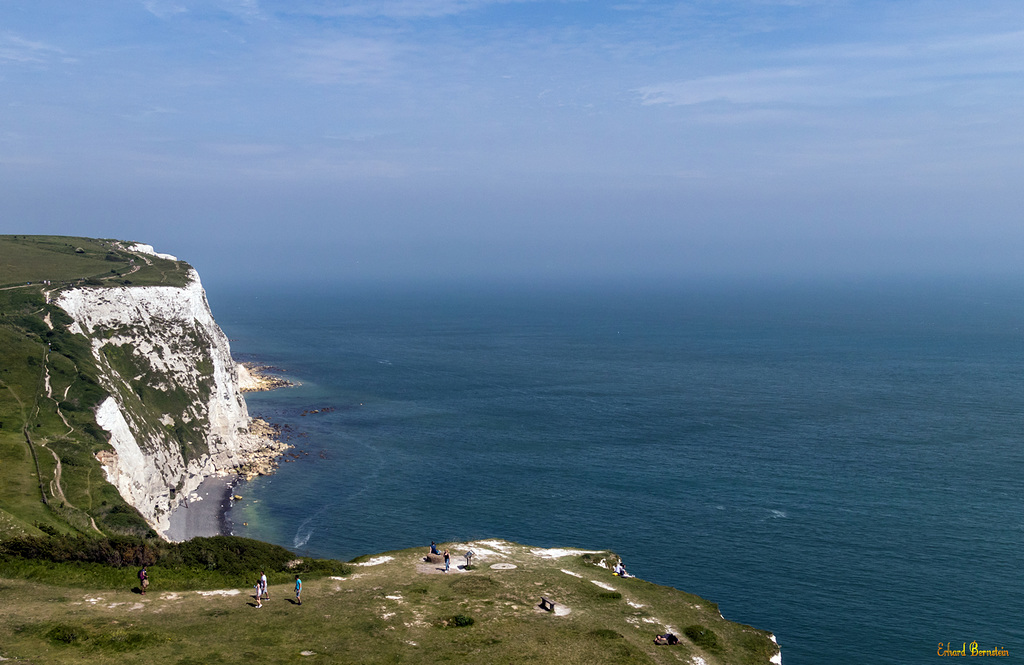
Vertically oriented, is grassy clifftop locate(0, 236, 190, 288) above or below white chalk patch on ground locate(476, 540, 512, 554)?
above

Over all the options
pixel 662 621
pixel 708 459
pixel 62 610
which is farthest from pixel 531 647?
pixel 708 459

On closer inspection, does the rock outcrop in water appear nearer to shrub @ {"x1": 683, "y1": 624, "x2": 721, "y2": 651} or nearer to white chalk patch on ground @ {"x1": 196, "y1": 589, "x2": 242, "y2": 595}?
white chalk patch on ground @ {"x1": 196, "y1": 589, "x2": 242, "y2": 595}

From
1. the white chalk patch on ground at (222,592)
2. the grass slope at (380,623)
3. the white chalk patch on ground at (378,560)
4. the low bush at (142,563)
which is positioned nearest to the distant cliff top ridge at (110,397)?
the low bush at (142,563)

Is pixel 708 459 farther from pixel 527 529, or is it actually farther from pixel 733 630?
pixel 733 630

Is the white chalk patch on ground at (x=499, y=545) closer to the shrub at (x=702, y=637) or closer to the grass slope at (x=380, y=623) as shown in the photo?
the grass slope at (x=380, y=623)

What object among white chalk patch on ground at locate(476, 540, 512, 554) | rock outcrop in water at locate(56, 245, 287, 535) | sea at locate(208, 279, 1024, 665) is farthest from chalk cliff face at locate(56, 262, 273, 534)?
white chalk patch on ground at locate(476, 540, 512, 554)

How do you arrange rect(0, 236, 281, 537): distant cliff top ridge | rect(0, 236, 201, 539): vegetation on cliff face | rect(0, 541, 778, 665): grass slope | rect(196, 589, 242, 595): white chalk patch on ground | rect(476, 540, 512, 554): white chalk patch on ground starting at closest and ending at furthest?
rect(0, 541, 778, 665): grass slope → rect(196, 589, 242, 595): white chalk patch on ground → rect(476, 540, 512, 554): white chalk patch on ground → rect(0, 236, 201, 539): vegetation on cliff face → rect(0, 236, 281, 537): distant cliff top ridge

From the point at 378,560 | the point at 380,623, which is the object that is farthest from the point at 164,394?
the point at 380,623
